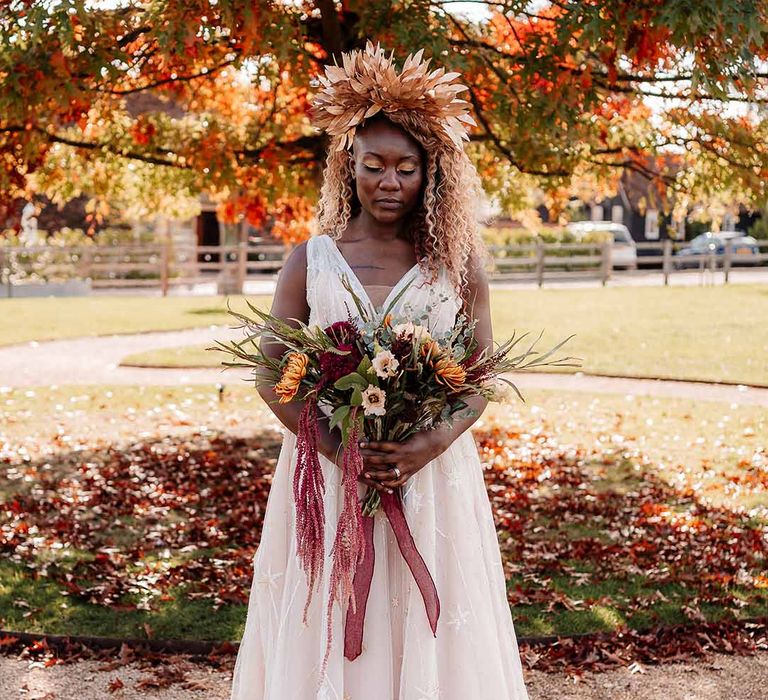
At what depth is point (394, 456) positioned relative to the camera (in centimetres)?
285

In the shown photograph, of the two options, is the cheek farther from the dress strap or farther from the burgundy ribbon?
the burgundy ribbon

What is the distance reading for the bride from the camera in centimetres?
296

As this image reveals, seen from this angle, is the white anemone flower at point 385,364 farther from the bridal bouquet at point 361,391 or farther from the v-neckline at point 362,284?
the v-neckline at point 362,284

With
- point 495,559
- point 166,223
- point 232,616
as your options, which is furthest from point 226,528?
point 166,223

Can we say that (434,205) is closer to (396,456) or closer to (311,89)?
(396,456)

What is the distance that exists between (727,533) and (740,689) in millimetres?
2272

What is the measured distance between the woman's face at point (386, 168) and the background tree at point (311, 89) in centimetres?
215

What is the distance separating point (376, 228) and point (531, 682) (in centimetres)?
223

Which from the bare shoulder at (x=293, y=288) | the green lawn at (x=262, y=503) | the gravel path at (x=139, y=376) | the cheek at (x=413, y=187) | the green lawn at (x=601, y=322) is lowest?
the green lawn at (x=262, y=503)

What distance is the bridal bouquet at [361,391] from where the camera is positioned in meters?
2.72

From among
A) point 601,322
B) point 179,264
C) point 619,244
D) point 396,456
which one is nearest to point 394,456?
point 396,456

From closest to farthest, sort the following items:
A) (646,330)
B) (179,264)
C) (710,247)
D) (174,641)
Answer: (174,641) → (646,330) → (179,264) → (710,247)

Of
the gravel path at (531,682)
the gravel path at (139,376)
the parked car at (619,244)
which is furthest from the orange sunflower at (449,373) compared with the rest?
the parked car at (619,244)

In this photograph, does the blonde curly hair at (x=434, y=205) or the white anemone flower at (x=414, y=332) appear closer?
the white anemone flower at (x=414, y=332)
